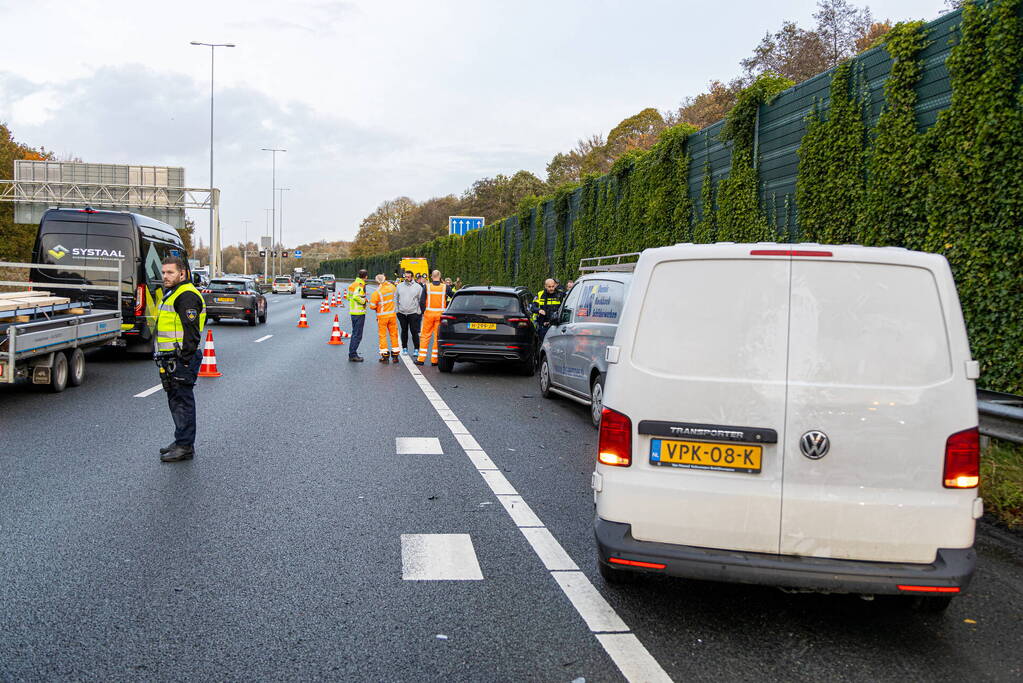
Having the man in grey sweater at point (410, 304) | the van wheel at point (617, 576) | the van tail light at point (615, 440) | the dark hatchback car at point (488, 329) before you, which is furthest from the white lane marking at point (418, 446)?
the man in grey sweater at point (410, 304)

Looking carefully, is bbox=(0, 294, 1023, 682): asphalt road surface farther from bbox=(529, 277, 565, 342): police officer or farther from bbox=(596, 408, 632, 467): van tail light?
bbox=(529, 277, 565, 342): police officer

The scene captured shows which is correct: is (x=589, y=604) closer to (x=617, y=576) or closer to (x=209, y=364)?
(x=617, y=576)

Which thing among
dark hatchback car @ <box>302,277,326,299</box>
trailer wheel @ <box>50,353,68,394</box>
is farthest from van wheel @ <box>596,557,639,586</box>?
dark hatchback car @ <box>302,277,326,299</box>

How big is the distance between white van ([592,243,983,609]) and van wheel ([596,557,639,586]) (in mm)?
407

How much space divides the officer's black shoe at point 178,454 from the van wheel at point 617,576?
4443mm

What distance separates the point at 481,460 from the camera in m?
7.98

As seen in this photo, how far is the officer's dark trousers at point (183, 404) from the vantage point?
25.7 feet

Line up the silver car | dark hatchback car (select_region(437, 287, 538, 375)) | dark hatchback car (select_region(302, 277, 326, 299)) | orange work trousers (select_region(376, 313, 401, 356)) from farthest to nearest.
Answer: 1. dark hatchback car (select_region(302, 277, 326, 299))
2. orange work trousers (select_region(376, 313, 401, 356))
3. dark hatchback car (select_region(437, 287, 538, 375))
4. the silver car

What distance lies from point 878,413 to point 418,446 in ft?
17.7

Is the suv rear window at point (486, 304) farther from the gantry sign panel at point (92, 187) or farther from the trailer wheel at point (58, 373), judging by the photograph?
the gantry sign panel at point (92, 187)

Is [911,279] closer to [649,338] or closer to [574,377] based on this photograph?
[649,338]

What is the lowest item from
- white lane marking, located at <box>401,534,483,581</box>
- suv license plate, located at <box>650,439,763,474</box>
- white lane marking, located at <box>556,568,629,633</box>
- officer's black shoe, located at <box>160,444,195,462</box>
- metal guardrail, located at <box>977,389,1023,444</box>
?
white lane marking, located at <box>401,534,483,581</box>

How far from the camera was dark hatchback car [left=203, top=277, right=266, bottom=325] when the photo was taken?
28000mm

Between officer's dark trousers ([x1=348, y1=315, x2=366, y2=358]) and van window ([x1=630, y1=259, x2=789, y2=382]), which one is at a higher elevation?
van window ([x1=630, y1=259, x2=789, y2=382])
